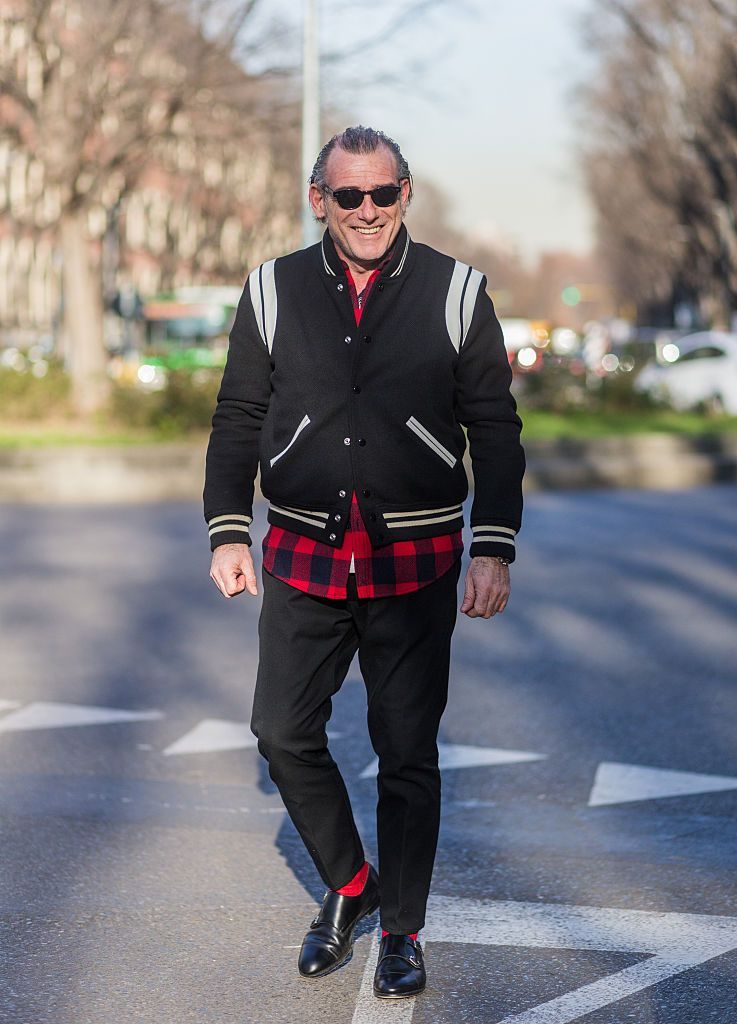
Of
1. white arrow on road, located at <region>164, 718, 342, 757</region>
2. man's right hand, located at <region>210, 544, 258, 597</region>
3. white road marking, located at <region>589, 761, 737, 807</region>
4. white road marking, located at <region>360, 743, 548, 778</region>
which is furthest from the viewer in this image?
white arrow on road, located at <region>164, 718, 342, 757</region>

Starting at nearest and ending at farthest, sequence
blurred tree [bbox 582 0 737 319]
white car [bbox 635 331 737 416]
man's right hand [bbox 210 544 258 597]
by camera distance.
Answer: man's right hand [bbox 210 544 258 597]
white car [bbox 635 331 737 416]
blurred tree [bbox 582 0 737 319]

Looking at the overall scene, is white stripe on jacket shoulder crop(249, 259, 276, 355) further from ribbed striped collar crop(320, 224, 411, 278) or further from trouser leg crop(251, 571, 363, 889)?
trouser leg crop(251, 571, 363, 889)

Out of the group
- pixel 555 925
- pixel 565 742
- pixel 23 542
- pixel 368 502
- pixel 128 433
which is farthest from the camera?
pixel 128 433

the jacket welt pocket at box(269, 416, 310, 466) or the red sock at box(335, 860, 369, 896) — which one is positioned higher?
the jacket welt pocket at box(269, 416, 310, 466)

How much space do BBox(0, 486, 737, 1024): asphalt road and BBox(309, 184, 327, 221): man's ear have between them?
5.46 ft

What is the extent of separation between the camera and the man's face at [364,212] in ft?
12.0

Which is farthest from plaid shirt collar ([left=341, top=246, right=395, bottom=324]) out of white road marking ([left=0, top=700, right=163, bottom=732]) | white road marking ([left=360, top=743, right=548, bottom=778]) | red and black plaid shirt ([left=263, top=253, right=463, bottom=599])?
white road marking ([left=0, top=700, right=163, bottom=732])

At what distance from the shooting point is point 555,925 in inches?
167

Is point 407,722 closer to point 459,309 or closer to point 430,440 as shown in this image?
point 430,440

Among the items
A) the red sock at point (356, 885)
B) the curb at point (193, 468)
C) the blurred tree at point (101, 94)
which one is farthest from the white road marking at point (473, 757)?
the blurred tree at point (101, 94)

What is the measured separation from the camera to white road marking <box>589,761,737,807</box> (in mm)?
5602

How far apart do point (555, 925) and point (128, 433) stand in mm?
17689

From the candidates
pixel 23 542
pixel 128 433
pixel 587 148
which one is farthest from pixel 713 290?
pixel 23 542

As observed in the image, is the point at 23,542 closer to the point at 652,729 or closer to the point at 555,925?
the point at 652,729
